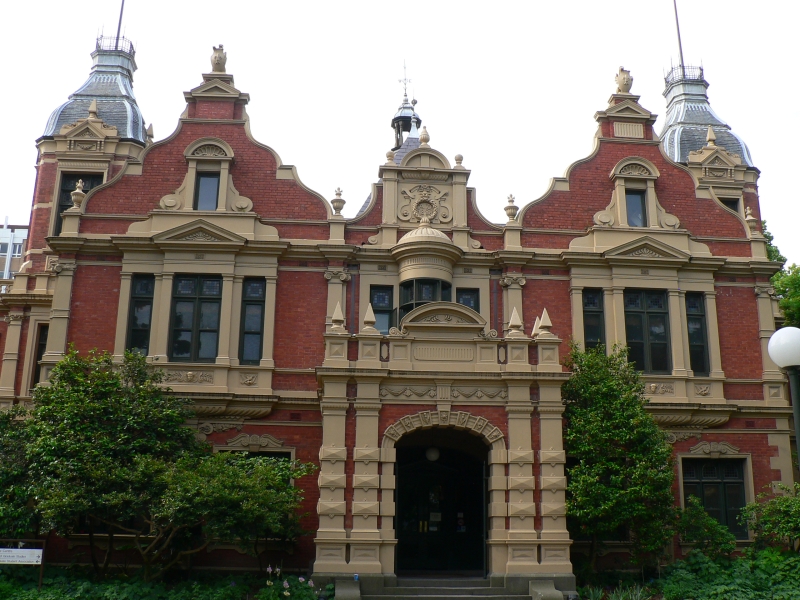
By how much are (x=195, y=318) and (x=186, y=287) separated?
0.95 metres

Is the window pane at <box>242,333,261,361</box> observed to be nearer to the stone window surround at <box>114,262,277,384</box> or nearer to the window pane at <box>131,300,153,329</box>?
the stone window surround at <box>114,262,277,384</box>

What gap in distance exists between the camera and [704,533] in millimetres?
20359

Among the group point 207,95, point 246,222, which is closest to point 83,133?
point 207,95

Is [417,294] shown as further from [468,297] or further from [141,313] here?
[141,313]

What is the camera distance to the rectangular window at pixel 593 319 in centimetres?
2323

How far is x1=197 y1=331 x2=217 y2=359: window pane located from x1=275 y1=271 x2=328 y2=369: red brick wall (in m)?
1.64

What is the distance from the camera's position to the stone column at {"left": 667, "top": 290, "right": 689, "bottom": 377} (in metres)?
22.9

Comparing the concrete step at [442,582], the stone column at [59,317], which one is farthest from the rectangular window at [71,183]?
→ the concrete step at [442,582]

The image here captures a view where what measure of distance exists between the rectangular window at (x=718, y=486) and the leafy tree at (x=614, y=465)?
9.29 ft

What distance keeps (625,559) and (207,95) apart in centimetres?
1709

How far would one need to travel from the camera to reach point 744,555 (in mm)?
20641

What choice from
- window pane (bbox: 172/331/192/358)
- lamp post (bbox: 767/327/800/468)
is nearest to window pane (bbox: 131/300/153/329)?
window pane (bbox: 172/331/192/358)

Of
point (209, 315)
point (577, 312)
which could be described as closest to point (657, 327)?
point (577, 312)

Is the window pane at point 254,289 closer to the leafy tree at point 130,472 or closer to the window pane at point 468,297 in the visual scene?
the leafy tree at point 130,472
